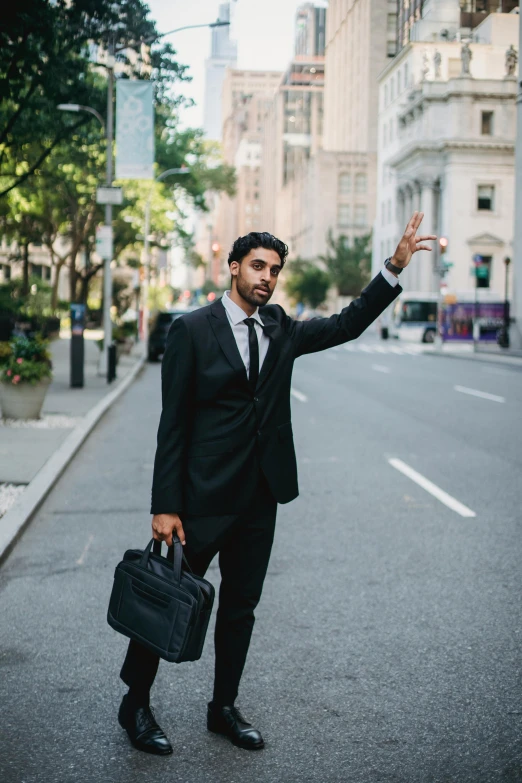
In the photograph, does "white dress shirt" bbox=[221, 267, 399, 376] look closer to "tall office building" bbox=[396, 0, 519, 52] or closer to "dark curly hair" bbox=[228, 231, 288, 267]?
"dark curly hair" bbox=[228, 231, 288, 267]

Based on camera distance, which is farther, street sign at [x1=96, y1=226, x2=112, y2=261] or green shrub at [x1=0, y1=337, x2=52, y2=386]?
street sign at [x1=96, y1=226, x2=112, y2=261]

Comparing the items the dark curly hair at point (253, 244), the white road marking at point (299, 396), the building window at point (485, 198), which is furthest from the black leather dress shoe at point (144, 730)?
the building window at point (485, 198)

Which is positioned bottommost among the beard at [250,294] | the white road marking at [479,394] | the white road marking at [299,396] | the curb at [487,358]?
the white road marking at [299,396]

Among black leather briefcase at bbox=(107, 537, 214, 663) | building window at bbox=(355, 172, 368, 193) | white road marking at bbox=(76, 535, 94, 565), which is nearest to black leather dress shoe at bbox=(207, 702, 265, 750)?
black leather briefcase at bbox=(107, 537, 214, 663)

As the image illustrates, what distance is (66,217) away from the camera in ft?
152

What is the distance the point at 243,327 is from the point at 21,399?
11495 millimetres

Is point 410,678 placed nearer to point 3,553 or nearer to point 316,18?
point 3,553

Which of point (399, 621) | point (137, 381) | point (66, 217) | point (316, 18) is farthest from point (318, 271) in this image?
point (399, 621)

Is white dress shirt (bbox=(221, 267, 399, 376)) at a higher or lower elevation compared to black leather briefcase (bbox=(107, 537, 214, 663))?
higher

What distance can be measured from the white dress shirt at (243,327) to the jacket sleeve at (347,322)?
0.19 feet

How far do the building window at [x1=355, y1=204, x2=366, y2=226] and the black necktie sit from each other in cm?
13050

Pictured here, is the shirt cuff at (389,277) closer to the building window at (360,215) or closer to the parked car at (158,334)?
the parked car at (158,334)

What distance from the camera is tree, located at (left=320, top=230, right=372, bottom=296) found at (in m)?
107

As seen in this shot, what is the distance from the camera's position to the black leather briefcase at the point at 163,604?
12.0 feet
